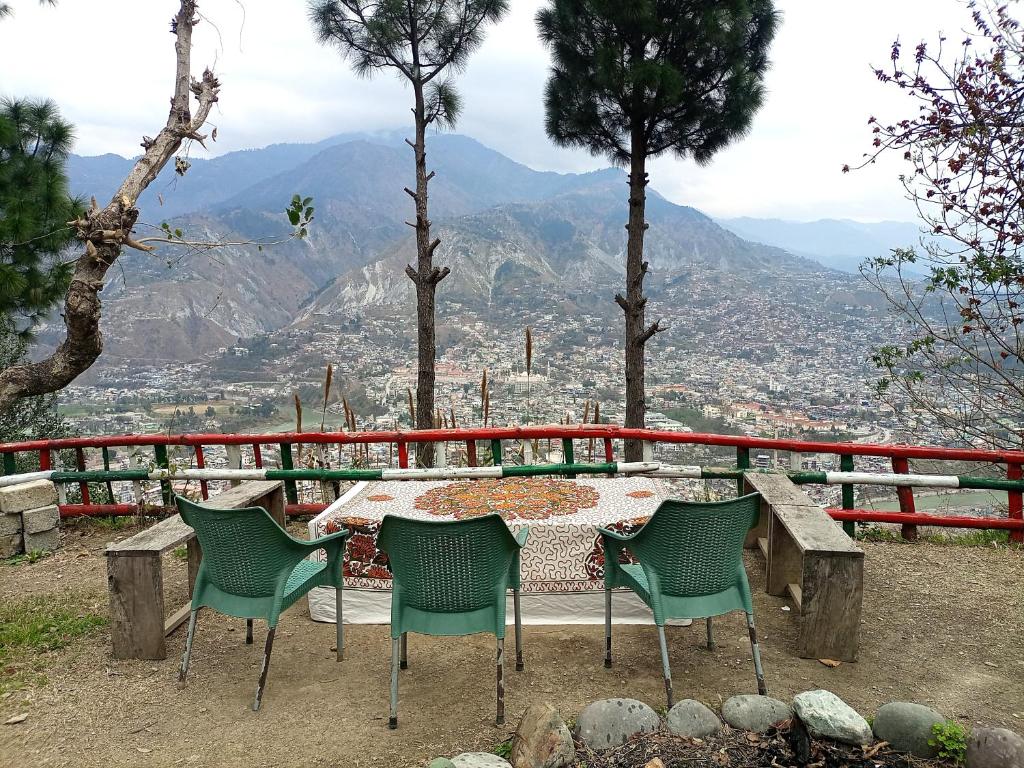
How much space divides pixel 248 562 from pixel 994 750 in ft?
8.55

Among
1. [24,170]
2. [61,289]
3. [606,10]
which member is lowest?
[61,289]

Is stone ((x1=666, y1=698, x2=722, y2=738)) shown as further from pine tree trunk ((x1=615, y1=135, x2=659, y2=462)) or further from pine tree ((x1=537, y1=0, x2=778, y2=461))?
pine tree trunk ((x1=615, y1=135, x2=659, y2=462))

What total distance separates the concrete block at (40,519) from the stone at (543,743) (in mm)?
4569

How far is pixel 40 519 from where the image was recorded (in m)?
5.07

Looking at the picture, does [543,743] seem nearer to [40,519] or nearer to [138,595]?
[138,595]

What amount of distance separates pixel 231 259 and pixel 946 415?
5309 cm

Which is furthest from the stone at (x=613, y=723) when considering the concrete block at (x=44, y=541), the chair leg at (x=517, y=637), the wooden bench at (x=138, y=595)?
the concrete block at (x=44, y=541)

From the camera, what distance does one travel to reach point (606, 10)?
24.5 feet

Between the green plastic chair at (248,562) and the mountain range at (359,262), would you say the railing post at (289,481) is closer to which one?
the mountain range at (359,262)

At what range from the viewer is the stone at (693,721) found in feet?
7.25

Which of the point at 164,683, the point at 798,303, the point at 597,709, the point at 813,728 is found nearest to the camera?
the point at 813,728

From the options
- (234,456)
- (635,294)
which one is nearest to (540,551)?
(234,456)

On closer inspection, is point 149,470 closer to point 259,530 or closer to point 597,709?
point 259,530

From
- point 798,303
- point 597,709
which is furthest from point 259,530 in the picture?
point 798,303
